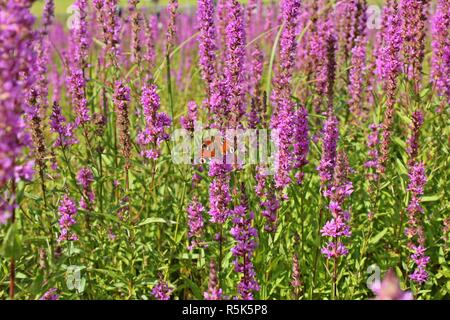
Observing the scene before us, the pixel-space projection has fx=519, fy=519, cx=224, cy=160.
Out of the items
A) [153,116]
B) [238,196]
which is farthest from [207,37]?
[238,196]

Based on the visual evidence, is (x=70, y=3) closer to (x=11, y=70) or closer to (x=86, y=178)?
(x=86, y=178)

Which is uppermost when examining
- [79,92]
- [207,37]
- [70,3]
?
[70,3]

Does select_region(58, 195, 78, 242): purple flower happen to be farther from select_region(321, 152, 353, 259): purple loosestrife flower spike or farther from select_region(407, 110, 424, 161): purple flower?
select_region(407, 110, 424, 161): purple flower

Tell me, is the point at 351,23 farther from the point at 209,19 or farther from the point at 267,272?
the point at 267,272

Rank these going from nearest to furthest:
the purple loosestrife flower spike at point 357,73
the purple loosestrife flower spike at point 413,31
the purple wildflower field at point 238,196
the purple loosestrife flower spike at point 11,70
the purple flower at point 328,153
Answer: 1. the purple loosestrife flower spike at point 11,70
2. the purple wildflower field at point 238,196
3. the purple flower at point 328,153
4. the purple loosestrife flower spike at point 413,31
5. the purple loosestrife flower spike at point 357,73

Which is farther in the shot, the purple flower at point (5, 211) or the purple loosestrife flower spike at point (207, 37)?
the purple loosestrife flower spike at point (207, 37)

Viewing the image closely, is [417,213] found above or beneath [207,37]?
beneath

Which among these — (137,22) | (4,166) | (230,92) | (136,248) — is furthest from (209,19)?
(4,166)

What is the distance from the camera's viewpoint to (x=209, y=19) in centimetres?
345

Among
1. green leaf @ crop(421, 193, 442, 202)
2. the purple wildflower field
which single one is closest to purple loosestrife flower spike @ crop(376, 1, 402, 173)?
the purple wildflower field

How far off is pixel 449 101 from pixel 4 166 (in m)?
3.52

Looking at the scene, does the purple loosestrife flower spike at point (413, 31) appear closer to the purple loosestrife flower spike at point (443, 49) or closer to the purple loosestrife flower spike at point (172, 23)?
the purple loosestrife flower spike at point (443, 49)

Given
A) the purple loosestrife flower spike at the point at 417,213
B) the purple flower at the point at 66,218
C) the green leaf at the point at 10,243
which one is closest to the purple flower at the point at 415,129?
the purple loosestrife flower spike at the point at 417,213

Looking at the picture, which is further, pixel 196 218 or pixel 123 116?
pixel 123 116
